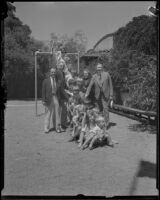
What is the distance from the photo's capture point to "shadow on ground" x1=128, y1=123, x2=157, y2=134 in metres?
7.68

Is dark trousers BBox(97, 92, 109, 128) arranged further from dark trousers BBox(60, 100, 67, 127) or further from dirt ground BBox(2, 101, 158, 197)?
dark trousers BBox(60, 100, 67, 127)

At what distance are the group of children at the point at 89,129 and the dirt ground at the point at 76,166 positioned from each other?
0.16m

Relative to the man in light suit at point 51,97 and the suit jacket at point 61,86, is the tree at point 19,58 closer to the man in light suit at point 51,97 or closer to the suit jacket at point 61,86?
the suit jacket at point 61,86

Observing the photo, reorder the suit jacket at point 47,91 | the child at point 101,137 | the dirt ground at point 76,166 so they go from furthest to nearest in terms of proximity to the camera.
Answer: the suit jacket at point 47,91 → the child at point 101,137 → the dirt ground at point 76,166

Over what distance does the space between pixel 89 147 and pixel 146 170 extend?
139 cm

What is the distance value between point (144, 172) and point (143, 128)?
3519mm

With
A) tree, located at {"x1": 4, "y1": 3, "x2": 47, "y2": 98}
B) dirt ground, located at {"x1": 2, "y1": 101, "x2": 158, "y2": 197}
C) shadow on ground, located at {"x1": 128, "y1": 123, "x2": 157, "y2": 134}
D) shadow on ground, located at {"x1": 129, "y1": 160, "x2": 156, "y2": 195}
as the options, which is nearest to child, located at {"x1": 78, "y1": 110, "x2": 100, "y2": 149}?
dirt ground, located at {"x1": 2, "y1": 101, "x2": 158, "y2": 197}

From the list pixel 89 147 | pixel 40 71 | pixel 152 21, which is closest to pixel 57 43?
pixel 40 71

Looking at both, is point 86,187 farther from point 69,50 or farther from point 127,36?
point 69,50

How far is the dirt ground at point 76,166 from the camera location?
3.76 meters

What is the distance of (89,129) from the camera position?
235 inches

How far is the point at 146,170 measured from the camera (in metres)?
4.52

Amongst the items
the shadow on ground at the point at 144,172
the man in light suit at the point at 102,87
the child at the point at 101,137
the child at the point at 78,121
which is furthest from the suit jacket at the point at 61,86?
the shadow on ground at the point at 144,172

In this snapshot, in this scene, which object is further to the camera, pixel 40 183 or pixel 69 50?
pixel 69 50
